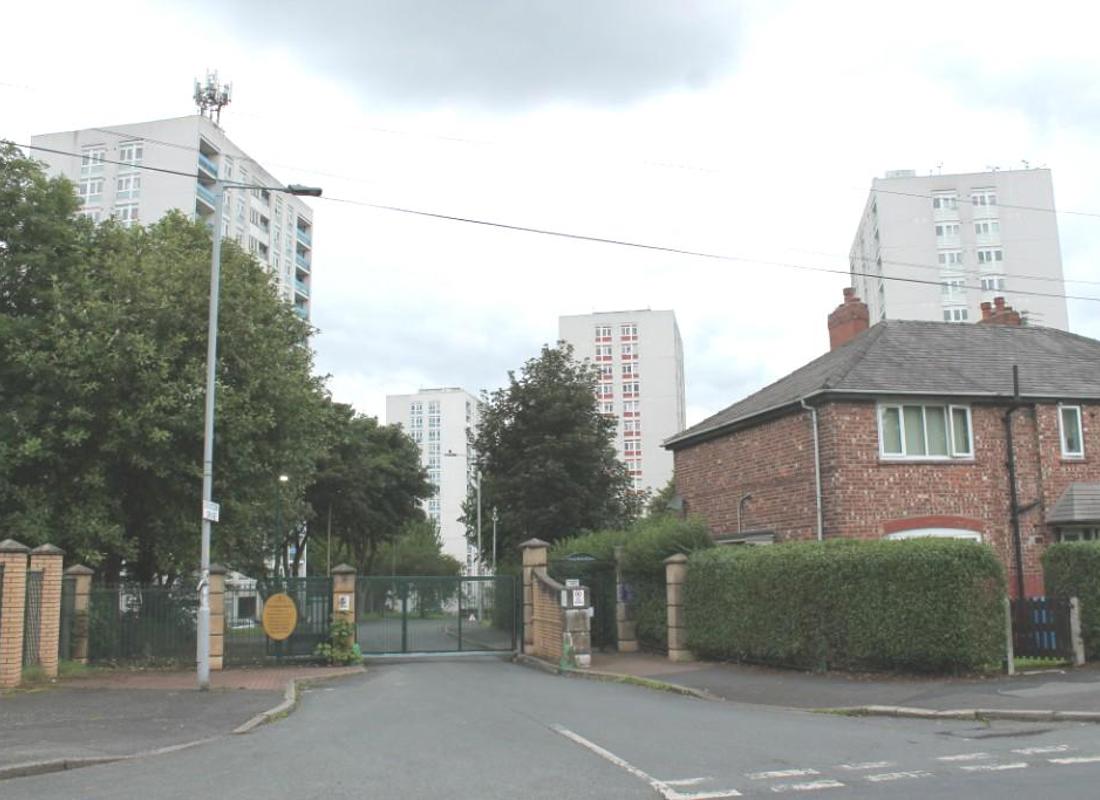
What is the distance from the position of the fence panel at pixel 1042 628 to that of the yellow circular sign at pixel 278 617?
48.4ft

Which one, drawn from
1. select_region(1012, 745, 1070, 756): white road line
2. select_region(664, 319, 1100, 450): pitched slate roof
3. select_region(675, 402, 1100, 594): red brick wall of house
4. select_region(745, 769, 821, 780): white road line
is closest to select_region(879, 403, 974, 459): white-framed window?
select_region(675, 402, 1100, 594): red brick wall of house

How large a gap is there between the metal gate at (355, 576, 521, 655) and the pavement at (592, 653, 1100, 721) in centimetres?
829

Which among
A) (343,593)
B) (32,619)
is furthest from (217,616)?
(32,619)

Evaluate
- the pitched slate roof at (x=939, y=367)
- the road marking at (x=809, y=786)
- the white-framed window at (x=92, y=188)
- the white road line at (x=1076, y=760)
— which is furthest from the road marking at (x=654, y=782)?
the white-framed window at (x=92, y=188)

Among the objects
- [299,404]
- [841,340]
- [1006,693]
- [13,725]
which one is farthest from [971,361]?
[13,725]

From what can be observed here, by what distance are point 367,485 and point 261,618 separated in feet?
85.7

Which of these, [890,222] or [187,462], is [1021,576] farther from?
[890,222]

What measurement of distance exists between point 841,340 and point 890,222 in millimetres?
57739

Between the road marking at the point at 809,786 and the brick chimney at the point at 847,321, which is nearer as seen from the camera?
the road marking at the point at 809,786

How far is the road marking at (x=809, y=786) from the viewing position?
25.7 ft

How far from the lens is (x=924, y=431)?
2183 cm

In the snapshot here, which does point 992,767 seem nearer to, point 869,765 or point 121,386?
point 869,765

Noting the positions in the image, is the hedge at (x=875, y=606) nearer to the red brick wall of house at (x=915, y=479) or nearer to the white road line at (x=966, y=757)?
the red brick wall of house at (x=915, y=479)

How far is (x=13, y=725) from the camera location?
12156 millimetres
